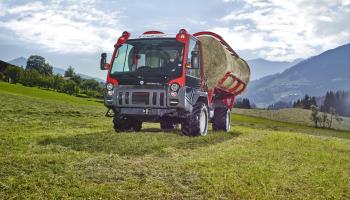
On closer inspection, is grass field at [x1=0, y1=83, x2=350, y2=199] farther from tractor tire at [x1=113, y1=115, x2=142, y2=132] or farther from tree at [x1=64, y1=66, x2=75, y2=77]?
tree at [x1=64, y1=66, x2=75, y2=77]

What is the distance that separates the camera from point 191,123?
13180 millimetres

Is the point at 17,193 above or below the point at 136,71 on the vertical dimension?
below

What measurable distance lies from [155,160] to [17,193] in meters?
3.53

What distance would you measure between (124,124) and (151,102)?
2.10 meters

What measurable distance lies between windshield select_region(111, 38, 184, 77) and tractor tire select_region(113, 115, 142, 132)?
1672mm

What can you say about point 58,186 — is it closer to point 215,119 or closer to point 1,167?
point 1,167

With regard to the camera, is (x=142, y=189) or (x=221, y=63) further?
(x=221, y=63)

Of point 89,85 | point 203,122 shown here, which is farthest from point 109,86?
point 89,85

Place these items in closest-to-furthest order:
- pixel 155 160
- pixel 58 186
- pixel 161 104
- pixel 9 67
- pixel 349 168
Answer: pixel 58 186 → pixel 155 160 → pixel 349 168 → pixel 161 104 → pixel 9 67

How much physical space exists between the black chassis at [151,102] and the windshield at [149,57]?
0.60 meters

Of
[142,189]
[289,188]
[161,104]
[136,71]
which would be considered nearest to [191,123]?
[161,104]

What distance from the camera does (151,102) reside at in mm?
12430

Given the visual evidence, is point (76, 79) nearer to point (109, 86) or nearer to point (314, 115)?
point (314, 115)

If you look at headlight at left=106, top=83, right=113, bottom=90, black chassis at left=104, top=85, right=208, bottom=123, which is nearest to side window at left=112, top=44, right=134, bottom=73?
headlight at left=106, top=83, right=113, bottom=90
